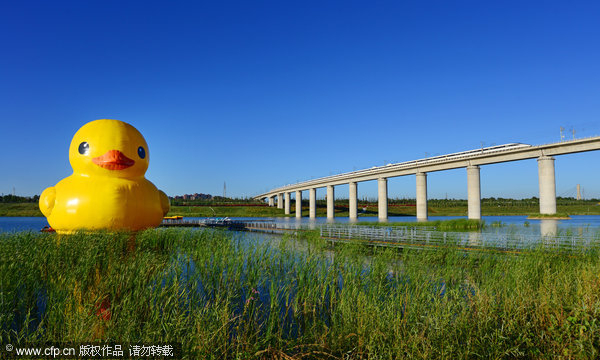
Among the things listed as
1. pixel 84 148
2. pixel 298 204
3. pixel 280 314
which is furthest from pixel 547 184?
pixel 298 204

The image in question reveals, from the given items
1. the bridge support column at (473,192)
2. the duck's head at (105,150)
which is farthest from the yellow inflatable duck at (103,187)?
the bridge support column at (473,192)

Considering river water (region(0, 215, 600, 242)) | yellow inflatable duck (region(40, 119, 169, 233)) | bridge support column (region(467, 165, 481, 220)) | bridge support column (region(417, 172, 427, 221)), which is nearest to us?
yellow inflatable duck (region(40, 119, 169, 233))

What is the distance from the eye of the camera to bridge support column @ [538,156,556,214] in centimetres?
3816

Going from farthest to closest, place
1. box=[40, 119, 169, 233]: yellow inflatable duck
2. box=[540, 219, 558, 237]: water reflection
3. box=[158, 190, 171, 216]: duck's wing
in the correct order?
box=[540, 219, 558, 237]: water reflection
box=[158, 190, 171, 216]: duck's wing
box=[40, 119, 169, 233]: yellow inflatable duck

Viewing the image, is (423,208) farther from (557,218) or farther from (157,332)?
(157,332)

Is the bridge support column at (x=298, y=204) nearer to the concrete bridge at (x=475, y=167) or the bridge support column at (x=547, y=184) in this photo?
the concrete bridge at (x=475, y=167)

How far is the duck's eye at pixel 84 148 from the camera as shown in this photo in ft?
39.5

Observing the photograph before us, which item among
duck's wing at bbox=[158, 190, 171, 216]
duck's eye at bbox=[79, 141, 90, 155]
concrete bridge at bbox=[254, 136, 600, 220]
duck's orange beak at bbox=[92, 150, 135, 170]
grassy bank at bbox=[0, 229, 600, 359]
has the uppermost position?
concrete bridge at bbox=[254, 136, 600, 220]

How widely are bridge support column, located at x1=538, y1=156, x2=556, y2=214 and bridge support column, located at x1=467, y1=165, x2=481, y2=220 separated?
20.6ft

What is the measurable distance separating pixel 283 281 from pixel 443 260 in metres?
7.76

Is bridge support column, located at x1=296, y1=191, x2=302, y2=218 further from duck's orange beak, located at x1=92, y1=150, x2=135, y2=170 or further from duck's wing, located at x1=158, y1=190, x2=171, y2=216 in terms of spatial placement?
duck's orange beak, located at x1=92, y1=150, x2=135, y2=170

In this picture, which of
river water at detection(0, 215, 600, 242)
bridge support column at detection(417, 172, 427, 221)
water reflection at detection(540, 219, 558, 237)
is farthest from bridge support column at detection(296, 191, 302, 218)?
water reflection at detection(540, 219, 558, 237)

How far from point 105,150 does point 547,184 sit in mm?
42431

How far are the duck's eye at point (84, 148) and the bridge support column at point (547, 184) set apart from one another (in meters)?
42.8
